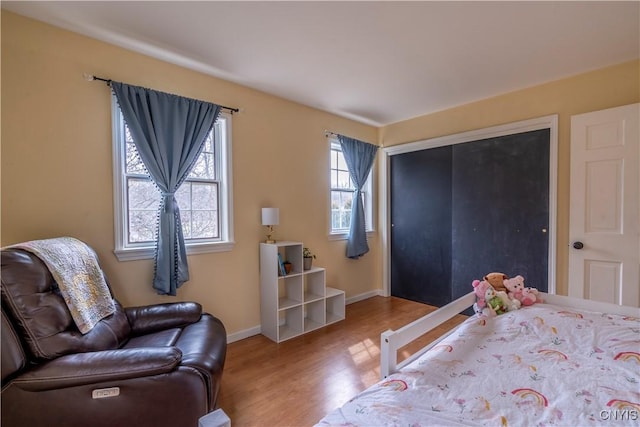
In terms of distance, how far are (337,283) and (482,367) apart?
261cm

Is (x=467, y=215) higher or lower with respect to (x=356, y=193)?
A: lower

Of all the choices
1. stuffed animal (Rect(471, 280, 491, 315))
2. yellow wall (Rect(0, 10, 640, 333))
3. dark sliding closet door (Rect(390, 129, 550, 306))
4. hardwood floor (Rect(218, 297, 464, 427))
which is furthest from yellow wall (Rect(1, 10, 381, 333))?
stuffed animal (Rect(471, 280, 491, 315))

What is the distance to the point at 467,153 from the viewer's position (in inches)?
133

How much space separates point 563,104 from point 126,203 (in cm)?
393

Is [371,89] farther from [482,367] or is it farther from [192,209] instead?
[482,367]

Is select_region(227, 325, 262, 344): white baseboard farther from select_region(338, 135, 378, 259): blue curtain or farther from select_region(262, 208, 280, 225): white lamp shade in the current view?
select_region(338, 135, 378, 259): blue curtain

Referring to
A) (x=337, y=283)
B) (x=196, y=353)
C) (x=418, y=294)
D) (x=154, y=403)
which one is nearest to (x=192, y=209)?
(x=196, y=353)

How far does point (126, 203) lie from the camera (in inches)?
88.7

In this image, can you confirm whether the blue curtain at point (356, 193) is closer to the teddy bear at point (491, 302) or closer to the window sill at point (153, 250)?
the window sill at point (153, 250)

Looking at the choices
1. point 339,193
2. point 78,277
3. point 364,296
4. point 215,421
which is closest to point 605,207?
point 339,193

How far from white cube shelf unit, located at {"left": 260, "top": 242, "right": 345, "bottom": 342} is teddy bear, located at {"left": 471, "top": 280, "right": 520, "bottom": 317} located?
1596 mm

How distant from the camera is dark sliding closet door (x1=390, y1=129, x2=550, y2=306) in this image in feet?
9.64

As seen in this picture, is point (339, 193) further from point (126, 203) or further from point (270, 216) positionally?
point (126, 203)

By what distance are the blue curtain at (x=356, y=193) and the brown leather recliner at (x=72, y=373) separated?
2.49 meters
